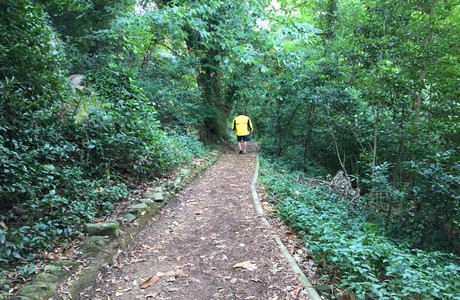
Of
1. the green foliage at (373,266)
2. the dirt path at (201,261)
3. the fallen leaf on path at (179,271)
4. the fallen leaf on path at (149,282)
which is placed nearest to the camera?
the green foliage at (373,266)

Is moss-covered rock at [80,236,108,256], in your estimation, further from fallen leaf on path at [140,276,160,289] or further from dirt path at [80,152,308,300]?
fallen leaf on path at [140,276,160,289]

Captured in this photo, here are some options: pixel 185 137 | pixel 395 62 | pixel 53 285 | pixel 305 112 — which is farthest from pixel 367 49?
pixel 53 285

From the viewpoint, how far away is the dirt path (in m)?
3.18

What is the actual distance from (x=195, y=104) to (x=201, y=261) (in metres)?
8.71

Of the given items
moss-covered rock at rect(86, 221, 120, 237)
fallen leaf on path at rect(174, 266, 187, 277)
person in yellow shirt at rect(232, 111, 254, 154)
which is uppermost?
person in yellow shirt at rect(232, 111, 254, 154)

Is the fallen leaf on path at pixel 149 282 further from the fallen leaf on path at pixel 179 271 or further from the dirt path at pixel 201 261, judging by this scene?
the fallen leaf on path at pixel 179 271

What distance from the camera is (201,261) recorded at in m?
3.82

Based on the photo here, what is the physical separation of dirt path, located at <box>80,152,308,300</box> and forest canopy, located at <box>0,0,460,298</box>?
0.88 m

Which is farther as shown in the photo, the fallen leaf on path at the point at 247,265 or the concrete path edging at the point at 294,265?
the fallen leaf on path at the point at 247,265

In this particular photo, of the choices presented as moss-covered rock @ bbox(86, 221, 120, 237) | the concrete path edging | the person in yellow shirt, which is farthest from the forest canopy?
the concrete path edging

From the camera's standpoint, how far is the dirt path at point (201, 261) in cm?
318

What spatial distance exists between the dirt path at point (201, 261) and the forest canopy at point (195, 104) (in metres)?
0.88

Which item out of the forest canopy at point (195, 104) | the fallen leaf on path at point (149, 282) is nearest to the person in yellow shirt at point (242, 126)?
the forest canopy at point (195, 104)

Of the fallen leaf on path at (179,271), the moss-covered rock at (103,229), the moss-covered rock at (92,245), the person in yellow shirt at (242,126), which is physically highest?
the person in yellow shirt at (242,126)
